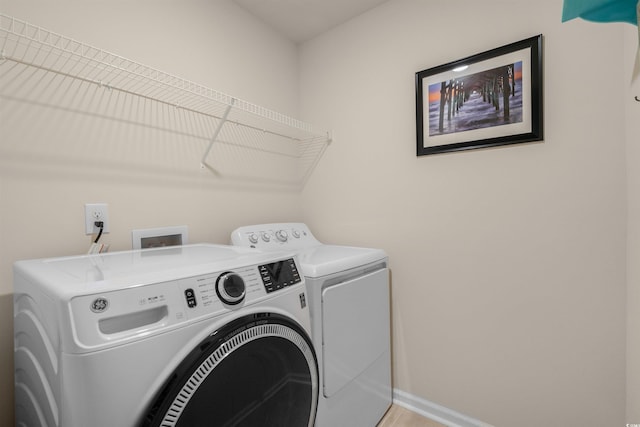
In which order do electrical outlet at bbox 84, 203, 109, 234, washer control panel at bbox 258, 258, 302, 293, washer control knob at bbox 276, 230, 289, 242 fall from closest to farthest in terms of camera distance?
washer control panel at bbox 258, 258, 302, 293
electrical outlet at bbox 84, 203, 109, 234
washer control knob at bbox 276, 230, 289, 242

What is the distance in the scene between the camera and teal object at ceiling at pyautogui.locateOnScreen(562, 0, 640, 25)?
584 mm

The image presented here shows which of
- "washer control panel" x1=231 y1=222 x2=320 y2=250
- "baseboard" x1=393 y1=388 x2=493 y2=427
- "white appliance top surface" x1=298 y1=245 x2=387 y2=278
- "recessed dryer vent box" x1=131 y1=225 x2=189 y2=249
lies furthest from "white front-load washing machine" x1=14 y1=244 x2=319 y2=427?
"baseboard" x1=393 y1=388 x2=493 y2=427

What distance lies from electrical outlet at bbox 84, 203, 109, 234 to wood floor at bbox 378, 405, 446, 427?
165cm

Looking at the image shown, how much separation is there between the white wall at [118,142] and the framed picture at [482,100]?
103 cm

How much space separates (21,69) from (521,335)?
2.26m

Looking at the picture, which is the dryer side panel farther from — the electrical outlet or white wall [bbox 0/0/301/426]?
the electrical outlet

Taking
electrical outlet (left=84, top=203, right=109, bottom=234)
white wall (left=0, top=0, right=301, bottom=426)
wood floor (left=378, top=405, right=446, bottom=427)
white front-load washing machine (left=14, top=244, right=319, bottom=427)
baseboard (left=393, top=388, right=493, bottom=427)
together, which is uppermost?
white wall (left=0, top=0, right=301, bottom=426)

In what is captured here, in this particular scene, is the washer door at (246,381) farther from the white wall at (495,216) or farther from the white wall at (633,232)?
the white wall at (633,232)

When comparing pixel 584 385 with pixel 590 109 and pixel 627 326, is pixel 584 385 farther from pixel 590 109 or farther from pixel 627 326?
pixel 590 109

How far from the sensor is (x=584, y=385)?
1218 mm


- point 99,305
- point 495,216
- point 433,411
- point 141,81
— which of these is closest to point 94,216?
point 141,81

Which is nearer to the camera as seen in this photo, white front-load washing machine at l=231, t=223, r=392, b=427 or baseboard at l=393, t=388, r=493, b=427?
white front-load washing machine at l=231, t=223, r=392, b=427

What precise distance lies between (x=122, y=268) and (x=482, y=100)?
63.7 inches

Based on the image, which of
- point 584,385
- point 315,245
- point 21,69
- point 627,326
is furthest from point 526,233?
point 21,69
